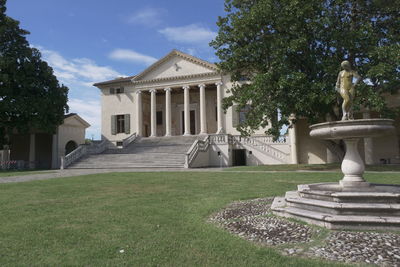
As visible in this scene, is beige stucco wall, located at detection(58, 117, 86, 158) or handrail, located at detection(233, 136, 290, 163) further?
beige stucco wall, located at detection(58, 117, 86, 158)

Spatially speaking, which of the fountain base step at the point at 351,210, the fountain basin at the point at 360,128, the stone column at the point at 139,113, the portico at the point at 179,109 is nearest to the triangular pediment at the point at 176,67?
the portico at the point at 179,109

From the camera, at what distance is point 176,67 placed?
3388 cm

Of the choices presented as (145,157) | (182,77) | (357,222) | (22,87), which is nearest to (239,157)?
(145,157)

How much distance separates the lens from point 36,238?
4832 millimetres

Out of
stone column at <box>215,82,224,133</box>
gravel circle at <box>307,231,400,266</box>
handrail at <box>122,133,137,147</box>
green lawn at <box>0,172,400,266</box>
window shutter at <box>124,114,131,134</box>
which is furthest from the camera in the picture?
window shutter at <box>124,114,131,134</box>

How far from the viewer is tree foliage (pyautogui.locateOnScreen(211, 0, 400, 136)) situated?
16547 millimetres

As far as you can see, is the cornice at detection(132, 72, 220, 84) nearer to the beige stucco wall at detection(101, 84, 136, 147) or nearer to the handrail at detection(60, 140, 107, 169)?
the beige stucco wall at detection(101, 84, 136, 147)

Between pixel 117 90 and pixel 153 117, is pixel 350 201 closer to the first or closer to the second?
pixel 153 117

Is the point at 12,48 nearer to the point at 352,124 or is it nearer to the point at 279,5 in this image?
the point at 279,5

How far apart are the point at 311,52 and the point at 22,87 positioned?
25.5m

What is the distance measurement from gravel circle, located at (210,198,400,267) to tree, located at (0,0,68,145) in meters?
26.5

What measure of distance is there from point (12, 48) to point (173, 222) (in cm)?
2892

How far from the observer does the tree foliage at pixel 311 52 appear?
54.3 feet

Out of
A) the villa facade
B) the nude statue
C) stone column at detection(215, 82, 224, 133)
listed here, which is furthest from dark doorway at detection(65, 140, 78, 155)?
the nude statue
